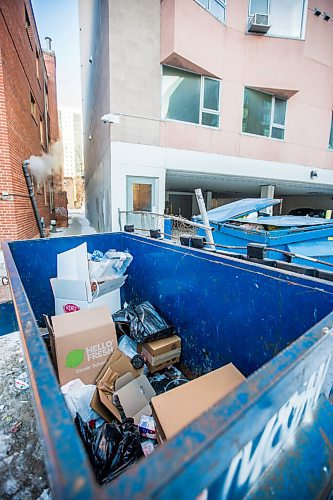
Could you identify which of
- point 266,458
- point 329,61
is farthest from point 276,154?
point 266,458

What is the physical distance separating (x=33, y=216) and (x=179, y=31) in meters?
6.43

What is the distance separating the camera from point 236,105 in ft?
25.1

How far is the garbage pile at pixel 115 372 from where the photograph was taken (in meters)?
1.15

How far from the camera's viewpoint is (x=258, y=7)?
7.53 m

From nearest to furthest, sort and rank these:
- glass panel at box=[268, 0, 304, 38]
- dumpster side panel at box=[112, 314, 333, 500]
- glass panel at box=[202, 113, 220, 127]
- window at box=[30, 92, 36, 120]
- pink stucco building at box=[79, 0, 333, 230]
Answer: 1. dumpster side panel at box=[112, 314, 333, 500]
2. pink stucco building at box=[79, 0, 333, 230]
3. glass panel at box=[202, 113, 220, 127]
4. glass panel at box=[268, 0, 304, 38]
5. window at box=[30, 92, 36, 120]

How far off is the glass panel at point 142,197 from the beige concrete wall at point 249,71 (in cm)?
137

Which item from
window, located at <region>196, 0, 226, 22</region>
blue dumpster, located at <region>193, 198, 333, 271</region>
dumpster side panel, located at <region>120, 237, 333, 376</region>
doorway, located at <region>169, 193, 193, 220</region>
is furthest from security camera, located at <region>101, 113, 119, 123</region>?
doorway, located at <region>169, 193, 193, 220</region>

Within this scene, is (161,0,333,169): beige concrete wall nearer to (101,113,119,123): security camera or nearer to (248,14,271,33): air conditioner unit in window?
(248,14,271,33): air conditioner unit in window

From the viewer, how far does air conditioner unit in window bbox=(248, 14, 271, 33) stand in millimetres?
7141

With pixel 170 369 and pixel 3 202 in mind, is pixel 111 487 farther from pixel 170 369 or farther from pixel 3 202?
pixel 3 202

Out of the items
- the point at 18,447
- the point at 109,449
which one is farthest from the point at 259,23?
the point at 18,447

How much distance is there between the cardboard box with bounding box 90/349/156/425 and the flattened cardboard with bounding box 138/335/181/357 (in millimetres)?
190

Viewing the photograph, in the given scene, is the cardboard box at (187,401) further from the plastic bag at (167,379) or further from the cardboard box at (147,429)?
the plastic bag at (167,379)

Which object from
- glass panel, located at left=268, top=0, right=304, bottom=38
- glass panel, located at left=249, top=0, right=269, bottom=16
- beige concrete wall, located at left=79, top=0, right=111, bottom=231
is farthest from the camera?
glass panel, located at left=268, top=0, right=304, bottom=38
